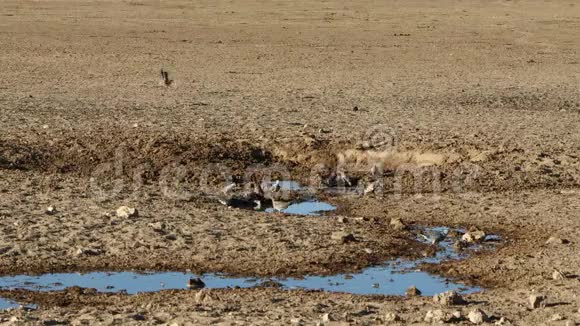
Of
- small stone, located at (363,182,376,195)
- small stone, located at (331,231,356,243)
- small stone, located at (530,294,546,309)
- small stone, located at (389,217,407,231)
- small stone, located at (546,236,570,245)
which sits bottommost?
small stone, located at (363,182,376,195)

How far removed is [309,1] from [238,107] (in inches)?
888

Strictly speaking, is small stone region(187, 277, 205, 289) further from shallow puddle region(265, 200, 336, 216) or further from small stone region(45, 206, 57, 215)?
shallow puddle region(265, 200, 336, 216)

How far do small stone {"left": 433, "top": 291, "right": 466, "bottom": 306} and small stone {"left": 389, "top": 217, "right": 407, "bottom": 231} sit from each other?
2.23 meters

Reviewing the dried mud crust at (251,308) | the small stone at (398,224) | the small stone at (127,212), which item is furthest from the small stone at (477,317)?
the small stone at (127,212)

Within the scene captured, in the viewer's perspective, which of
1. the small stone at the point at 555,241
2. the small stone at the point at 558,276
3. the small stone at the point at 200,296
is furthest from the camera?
the small stone at the point at 555,241

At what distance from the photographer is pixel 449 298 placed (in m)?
7.22

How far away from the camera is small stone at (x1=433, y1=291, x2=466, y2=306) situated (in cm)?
721

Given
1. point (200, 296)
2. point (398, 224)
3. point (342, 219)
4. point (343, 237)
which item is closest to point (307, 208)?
point (342, 219)

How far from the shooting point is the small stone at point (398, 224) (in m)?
9.53

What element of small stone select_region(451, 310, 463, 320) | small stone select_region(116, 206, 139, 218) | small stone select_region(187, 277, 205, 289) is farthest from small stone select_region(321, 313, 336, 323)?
small stone select_region(116, 206, 139, 218)

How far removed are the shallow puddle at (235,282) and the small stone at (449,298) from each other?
1.60 feet

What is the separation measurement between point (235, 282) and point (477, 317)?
189 cm

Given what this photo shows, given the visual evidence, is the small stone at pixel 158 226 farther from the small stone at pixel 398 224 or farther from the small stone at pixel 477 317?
the small stone at pixel 477 317

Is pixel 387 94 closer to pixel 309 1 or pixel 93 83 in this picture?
pixel 93 83
